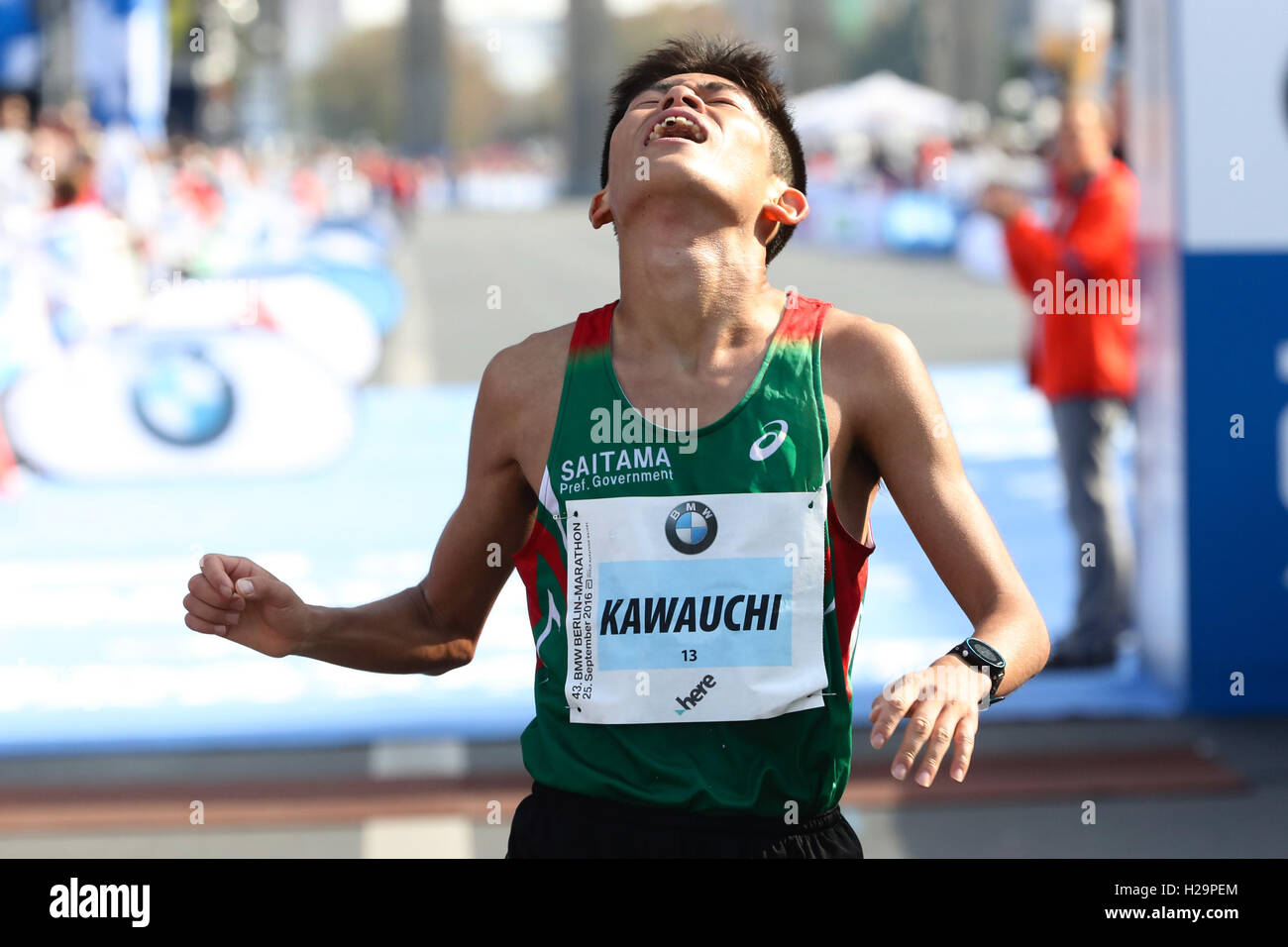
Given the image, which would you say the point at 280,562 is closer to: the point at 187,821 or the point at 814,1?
the point at 187,821

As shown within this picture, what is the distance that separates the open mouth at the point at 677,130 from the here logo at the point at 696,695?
669 mm

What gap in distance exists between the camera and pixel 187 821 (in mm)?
4711

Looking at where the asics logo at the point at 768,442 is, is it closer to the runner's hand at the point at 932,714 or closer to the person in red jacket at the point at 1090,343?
the runner's hand at the point at 932,714

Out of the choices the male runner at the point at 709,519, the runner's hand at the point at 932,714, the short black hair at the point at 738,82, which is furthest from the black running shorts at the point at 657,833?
the short black hair at the point at 738,82

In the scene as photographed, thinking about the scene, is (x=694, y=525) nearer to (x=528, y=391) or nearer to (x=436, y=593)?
(x=528, y=391)

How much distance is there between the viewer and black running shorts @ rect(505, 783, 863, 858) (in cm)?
199

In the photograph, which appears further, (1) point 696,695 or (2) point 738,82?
(2) point 738,82

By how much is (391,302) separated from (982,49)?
3771 cm

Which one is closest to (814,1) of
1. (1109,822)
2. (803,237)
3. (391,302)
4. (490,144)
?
(803,237)

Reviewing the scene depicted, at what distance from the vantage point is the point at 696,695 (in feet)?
6.59

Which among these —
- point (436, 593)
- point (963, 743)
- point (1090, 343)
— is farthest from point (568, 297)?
point (963, 743)

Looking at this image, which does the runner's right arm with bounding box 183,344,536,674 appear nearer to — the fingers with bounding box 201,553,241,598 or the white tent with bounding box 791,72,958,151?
the fingers with bounding box 201,553,241,598

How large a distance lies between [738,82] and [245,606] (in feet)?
3.13

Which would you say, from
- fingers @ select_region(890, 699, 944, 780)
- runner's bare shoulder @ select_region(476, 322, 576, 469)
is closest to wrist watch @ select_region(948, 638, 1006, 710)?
fingers @ select_region(890, 699, 944, 780)
